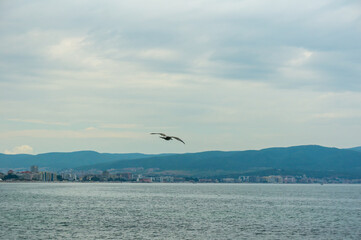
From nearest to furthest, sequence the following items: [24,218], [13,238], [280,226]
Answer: [13,238], [280,226], [24,218]

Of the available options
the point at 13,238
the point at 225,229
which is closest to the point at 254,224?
the point at 225,229

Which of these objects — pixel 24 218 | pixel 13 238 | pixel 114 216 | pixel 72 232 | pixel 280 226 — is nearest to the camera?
pixel 13 238

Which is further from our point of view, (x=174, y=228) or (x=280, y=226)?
(x=280, y=226)

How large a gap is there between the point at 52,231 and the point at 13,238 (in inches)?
384

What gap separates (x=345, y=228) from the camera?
97938 millimetres

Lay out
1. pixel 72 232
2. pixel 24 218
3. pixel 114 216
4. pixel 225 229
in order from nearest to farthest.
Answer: pixel 72 232 → pixel 225 229 → pixel 24 218 → pixel 114 216

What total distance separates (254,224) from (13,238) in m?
50.8

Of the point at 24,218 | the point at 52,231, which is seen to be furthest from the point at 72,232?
the point at 24,218

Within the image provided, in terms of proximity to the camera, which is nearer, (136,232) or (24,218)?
(136,232)

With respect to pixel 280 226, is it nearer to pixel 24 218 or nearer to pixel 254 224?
pixel 254 224

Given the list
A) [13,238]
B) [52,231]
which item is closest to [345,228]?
[52,231]

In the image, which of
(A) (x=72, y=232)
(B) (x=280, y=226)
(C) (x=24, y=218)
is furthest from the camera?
(C) (x=24, y=218)

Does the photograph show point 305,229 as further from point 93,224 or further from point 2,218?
point 2,218

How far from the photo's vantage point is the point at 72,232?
83.6 m
